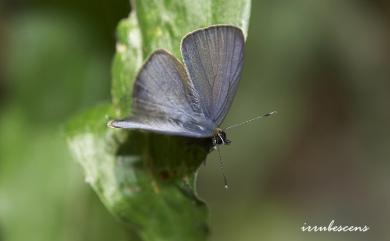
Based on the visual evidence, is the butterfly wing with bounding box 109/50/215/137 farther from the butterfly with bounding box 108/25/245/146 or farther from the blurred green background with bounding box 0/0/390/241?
the blurred green background with bounding box 0/0/390/241

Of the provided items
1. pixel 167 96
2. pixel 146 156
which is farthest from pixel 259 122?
pixel 167 96

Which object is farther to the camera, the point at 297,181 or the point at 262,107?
the point at 297,181

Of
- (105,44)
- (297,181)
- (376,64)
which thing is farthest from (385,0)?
(105,44)

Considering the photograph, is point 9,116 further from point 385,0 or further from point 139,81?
point 385,0

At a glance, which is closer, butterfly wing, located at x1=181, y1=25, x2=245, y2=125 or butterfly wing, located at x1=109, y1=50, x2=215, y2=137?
butterfly wing, located at x1=181, y1=25, x2=245, y2=125

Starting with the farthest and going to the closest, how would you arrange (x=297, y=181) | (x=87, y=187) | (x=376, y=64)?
(x=297, y=181), (x=376, y=64), (x=87, y=187)

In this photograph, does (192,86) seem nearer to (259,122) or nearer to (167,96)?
(167,96)

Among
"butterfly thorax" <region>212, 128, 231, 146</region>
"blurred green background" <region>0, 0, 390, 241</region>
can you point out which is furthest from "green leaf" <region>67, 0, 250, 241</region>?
"blurred green background" <region>0, 0, 390, 241</region>
